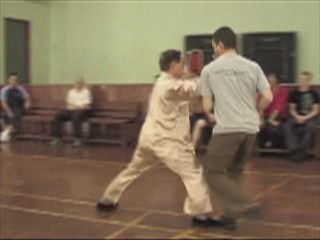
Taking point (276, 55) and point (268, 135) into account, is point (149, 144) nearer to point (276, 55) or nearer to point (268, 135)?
point (268, 135)

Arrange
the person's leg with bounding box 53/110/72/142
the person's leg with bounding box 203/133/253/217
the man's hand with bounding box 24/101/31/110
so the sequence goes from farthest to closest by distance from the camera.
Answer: the man's hand with bounding box 24/101/31/110 < the person's leg with bounding box 53/110/72/142 < the person's leg with bounding box 203/133/253/217

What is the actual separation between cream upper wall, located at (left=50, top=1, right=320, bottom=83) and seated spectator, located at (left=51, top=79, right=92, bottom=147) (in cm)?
184

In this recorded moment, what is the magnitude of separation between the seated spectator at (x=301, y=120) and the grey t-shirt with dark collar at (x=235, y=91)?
502cm

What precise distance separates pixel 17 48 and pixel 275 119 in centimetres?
717

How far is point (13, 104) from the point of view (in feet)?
43.0

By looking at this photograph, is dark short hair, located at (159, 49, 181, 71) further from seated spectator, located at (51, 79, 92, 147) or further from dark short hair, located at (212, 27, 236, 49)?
seated spectator, located at (51, 79, 92, 147)

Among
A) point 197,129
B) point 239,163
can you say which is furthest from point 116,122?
point 239,163

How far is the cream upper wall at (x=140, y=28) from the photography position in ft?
39.8

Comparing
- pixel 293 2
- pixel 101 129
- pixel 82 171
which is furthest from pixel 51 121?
pixel 293 2

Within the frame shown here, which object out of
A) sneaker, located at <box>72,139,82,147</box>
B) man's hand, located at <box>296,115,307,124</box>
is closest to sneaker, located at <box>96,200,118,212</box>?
man's hand, located at <box>296,115,307,124</box>

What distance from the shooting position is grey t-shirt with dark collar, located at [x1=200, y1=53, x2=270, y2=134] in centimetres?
500

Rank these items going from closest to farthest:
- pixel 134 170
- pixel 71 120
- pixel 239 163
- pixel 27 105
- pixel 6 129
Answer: pixel 239 163, pixel 134 170, pixel 71 120, pixel 6 129, pixel 27 105

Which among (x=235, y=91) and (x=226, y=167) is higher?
(x=235, y=91)

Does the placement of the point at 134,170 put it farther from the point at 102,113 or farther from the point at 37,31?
the point at 37,31
